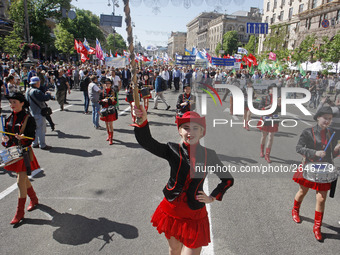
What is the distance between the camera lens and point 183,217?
8.16 ft

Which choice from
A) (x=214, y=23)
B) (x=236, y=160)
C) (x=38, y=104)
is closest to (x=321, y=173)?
(x=236, y=160)

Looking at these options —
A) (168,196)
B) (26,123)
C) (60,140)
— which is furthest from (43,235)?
(60,140)

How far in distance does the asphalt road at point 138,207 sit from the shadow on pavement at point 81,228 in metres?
0.01

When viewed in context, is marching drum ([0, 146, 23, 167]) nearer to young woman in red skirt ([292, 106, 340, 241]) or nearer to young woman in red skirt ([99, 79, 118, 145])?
young woman in red skirt ([99, 79, 118, 145])

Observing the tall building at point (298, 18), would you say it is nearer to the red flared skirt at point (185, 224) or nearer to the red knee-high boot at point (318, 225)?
the red knee-high boot at point (318, 225)

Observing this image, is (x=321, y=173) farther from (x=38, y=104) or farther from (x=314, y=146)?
(x=38, y=104)

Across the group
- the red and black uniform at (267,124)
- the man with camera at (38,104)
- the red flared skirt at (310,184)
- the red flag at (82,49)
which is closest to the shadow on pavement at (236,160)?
the red and black uniform at (267,124)

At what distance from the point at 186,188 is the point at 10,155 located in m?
2.89

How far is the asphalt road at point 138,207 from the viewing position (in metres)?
3.47

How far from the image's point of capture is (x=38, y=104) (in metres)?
7.00

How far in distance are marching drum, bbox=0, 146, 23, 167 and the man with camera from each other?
333 centimetres

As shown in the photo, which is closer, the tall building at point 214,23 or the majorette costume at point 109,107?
the majorette costume at point 109,107

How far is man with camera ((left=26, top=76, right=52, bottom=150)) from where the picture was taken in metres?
6.89

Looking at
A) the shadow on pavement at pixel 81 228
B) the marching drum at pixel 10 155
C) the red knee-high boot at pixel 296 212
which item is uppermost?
the marching drum at pixel 10 155
